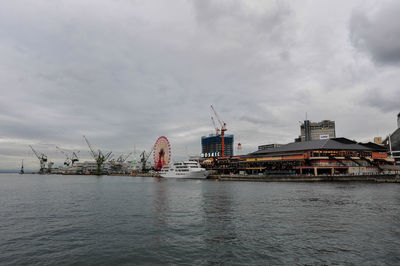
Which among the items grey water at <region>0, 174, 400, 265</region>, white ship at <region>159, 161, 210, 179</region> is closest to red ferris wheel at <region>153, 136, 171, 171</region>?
white ship at <region>159, 161, 210, 179</region>

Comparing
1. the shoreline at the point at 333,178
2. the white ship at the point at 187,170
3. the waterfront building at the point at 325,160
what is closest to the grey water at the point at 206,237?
the shoreline at the point at 333,178

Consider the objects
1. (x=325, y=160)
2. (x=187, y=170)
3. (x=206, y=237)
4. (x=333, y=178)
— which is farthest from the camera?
(x=187, y=170)

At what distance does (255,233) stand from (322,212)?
16243 mm

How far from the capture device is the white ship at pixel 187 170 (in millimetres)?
154500

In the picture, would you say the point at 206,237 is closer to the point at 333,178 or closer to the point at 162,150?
the point at 333,178

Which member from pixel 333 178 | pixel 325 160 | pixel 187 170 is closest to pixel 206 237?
pixel 333 178

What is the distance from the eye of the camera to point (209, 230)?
27047mm

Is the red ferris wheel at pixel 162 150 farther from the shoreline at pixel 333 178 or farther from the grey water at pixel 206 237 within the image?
the grey water at pixel 206 237

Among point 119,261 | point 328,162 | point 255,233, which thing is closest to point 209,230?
point 255,233

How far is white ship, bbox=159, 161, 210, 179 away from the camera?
507 ft

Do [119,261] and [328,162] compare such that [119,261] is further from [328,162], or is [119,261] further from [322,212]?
[328,162]

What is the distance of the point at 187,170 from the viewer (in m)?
158

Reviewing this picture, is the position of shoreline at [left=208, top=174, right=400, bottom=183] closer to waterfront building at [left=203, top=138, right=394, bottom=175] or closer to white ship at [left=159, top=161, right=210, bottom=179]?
waterfront building at [left=203, top=138, right=394, bottom=175]

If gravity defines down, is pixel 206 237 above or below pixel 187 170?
below
